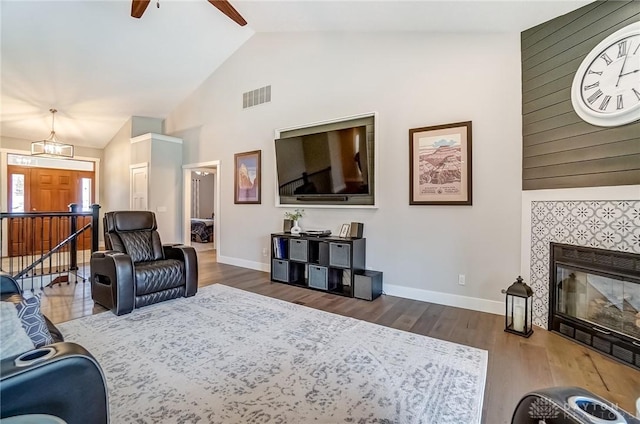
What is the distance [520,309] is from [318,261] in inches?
94.6

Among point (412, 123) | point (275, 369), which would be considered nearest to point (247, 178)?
point (412, 123)

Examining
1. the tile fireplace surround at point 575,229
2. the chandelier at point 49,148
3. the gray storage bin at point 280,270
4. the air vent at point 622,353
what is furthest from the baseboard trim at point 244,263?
the air vent at point 622,353

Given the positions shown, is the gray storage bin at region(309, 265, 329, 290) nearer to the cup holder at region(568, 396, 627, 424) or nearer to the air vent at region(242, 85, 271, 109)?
the air vent at region(242, 85, 271, 109)

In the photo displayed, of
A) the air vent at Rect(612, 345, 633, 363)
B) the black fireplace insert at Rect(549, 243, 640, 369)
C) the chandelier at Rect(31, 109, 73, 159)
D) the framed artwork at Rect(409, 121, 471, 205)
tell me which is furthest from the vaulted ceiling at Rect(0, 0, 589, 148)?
the air vent at Rect(612, 345, 633, 363)

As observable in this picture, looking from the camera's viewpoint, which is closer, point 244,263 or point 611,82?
point 611,82

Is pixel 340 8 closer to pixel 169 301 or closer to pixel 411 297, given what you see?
pixel 411 297

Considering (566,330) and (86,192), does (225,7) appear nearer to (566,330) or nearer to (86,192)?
(566,330)

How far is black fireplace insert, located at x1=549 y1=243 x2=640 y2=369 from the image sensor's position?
7.54 feet

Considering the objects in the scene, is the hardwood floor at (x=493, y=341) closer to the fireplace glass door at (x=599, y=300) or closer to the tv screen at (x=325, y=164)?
the fireplace glass door at (x=599, y=300)

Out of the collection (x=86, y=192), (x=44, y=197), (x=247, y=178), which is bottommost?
(x=44, y=197)

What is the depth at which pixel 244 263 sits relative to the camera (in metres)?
5.70

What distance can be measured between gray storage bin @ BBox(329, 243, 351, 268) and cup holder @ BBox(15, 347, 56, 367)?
309cm

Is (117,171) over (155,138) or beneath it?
beneath

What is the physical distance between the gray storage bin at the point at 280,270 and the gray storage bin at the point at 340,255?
82 cm
